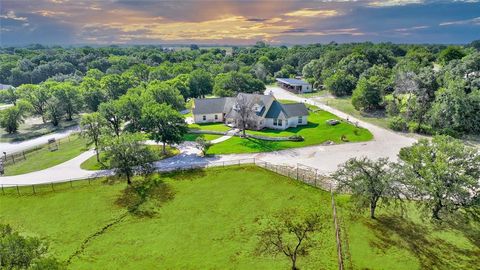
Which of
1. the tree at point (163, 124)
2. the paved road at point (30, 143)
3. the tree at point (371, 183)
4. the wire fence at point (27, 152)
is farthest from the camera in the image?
the paved road at point (30, 143)

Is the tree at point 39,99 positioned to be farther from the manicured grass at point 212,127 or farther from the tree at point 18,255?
the tree at point 18,255

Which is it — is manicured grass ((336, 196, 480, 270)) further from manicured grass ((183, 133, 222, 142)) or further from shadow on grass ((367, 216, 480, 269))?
manicured grass ((183, 133, 222, 142))

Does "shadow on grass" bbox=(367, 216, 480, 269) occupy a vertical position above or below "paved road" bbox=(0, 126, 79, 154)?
below

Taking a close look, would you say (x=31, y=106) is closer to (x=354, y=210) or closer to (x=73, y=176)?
(x=73, y=176)

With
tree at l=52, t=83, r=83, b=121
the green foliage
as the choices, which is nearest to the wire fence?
tree at l=52, t=83, r=83, b=121

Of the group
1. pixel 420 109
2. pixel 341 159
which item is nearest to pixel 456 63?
pixel 420 109

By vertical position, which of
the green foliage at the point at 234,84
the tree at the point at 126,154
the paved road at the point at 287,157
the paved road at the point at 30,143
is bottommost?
the paved road at the point at 287,157

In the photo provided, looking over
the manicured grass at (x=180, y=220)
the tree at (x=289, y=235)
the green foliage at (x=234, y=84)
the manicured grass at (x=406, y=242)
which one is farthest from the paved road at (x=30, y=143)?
the manicured grass at (x=406, y=242)
